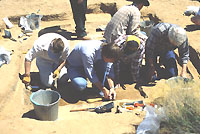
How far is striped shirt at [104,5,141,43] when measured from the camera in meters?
4.85

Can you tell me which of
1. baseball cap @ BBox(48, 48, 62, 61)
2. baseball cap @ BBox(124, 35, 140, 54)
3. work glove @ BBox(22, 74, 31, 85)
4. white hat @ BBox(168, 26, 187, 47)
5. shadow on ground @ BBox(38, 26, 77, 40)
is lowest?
work glove @ BBox(22, 74, 31, 85)

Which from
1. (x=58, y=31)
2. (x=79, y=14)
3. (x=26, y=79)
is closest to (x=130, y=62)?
(x=26, y=79)

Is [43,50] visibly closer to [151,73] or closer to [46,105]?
[46,105]

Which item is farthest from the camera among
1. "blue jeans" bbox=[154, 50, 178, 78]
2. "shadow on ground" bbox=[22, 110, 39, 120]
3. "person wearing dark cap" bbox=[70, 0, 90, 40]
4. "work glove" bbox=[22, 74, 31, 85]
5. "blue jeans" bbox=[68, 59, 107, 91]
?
"person wearing dark cap" bbox=[70, 0, 90, 40]

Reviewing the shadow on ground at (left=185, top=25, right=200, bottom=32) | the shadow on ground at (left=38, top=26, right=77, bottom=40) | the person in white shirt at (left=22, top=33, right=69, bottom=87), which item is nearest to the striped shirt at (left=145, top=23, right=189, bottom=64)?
the person in white shirt at (left=22, top=33, right=69, bottom=87)

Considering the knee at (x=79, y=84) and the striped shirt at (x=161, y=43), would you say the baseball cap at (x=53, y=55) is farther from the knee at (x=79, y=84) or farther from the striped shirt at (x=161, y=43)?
the striped shirt at (x=161, y=43)

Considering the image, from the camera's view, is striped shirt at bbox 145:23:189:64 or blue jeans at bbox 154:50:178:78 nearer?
striped shirt at bbox 145:23:189:64

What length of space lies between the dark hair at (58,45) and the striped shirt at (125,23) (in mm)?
1137

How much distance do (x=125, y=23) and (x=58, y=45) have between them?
1.38 meters

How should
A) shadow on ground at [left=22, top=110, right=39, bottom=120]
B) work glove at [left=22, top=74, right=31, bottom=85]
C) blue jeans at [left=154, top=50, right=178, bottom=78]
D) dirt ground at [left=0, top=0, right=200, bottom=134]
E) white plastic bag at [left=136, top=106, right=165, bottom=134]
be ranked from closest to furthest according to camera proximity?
white plastic bag at [left=136, top=106, right=165, bottom=134]
dirt ground at [left=0, top=0, right=200, bottom=134]
shadow on ground at [left=22, top=110, right=39, bottom=120]
work glove at [left=22, top=74, right=31, bottom=85]
blue jeans at [left=154, top=50, right=178, bottom=78]

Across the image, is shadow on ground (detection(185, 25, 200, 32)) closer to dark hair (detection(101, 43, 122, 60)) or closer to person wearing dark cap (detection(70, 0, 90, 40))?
person wearing dark cap (detection(70, 0, 90, 40))

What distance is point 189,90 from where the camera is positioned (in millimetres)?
3129

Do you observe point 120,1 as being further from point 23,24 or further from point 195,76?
point 195,76

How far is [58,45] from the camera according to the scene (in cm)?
421
